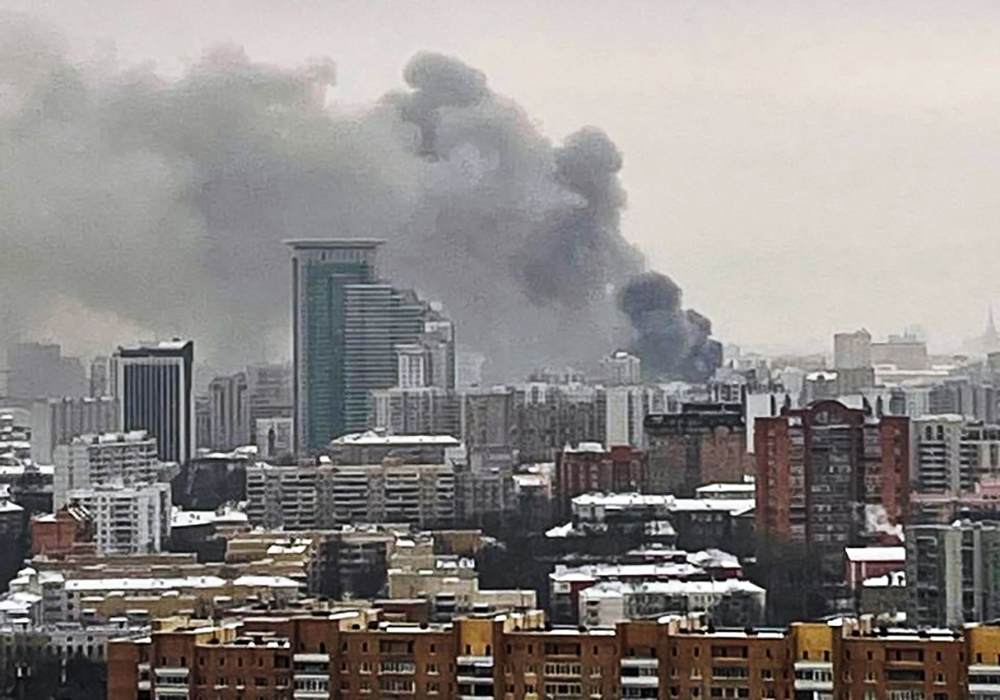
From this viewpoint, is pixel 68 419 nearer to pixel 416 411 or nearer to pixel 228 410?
pixel 228 410

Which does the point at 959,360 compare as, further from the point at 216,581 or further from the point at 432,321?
the point at 216,581

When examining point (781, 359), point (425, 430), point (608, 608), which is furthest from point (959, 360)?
point (608, 608)

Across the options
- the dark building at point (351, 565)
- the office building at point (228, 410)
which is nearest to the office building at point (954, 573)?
the dark building at point (351, 565)

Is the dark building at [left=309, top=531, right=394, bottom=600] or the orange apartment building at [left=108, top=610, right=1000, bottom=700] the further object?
the dark building at [left=309, top=531, right=394, bottom=600]

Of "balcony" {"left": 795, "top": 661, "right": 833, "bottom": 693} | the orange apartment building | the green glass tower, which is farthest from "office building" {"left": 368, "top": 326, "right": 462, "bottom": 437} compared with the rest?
"balcony" {"left": 795, "top": 661, "right": 833, "bottom": 693}

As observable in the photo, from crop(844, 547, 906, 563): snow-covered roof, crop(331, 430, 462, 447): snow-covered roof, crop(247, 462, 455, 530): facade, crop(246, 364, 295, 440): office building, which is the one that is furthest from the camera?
crop(246, 364, 295, 440): office building

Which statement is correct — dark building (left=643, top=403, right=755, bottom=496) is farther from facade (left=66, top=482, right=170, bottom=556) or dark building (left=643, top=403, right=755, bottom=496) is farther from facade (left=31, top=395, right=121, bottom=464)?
facade (left=31, top=395, right=121, bottom=464)

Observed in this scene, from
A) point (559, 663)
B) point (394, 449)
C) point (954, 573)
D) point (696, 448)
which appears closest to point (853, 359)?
point (696, 448)
